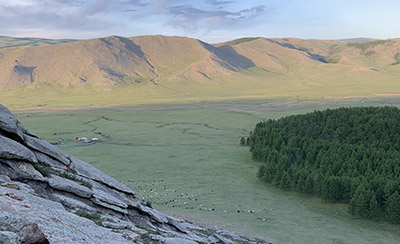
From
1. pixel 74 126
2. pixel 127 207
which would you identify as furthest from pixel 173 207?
pixel 74 126

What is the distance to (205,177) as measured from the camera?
202 feet

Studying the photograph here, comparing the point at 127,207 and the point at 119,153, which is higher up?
the point at 127,207

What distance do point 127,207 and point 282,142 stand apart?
5048 cm

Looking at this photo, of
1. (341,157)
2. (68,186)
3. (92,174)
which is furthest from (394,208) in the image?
(68,186)

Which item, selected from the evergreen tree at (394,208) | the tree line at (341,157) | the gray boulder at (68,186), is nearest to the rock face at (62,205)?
the gray boulder at (68,186)

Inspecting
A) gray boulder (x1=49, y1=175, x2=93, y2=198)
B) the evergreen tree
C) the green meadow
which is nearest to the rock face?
gray boulder (x1=49, y1=175, x2=93, y2=198)

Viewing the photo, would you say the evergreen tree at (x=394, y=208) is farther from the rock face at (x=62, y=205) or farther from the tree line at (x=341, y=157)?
the rock face at (x=62, y=205)

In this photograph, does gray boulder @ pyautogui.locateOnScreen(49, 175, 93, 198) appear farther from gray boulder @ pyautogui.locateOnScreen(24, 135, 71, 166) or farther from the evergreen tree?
the evergreen tree

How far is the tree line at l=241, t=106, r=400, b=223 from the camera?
1735 inches

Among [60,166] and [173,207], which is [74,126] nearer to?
[173,207]

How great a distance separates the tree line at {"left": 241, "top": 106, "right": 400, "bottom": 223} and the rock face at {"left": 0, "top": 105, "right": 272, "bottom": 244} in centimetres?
2079

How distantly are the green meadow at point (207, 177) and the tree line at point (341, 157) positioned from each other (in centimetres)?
187

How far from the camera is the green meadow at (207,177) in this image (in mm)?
39938

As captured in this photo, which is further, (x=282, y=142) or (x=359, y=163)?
(x=282, y=142)
